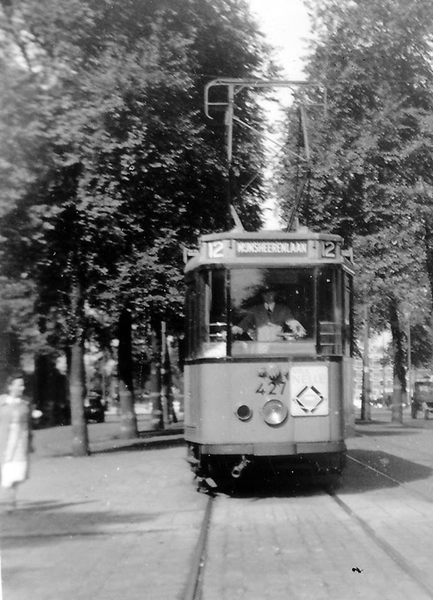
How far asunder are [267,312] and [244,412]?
1280mm

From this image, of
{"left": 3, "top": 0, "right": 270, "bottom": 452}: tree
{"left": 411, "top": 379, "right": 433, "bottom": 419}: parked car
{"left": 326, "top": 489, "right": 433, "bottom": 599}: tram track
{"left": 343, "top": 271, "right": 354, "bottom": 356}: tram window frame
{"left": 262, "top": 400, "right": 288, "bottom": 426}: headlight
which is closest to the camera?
{"left": 326, "top": 489, "right": 433, "bottom": 599}: tram track

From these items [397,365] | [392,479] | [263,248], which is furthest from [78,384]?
[397,365]

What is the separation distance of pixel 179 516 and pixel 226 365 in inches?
84.1

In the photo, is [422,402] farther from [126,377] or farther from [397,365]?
[126,377]

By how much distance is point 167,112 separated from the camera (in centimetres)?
2172

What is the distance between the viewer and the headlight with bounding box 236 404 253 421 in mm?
13672

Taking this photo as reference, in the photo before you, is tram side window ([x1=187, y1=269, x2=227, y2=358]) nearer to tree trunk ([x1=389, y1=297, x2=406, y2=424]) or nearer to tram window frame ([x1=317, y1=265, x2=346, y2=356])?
tram window frame ([x1=317, y1=265, x2=346, y2=356])

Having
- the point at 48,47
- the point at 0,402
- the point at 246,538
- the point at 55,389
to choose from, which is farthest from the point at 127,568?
the point at 55,389

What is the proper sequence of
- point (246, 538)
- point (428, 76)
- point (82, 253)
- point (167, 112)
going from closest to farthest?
point (246, 538)
point (167, 112)
point (82, 253)
point (428, 76)

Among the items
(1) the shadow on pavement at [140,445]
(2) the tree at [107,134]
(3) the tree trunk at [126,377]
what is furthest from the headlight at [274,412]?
(3) the tree trunk at [126,377]

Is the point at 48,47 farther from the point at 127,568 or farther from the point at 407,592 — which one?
the point at 407,592

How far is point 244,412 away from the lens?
1370 cm

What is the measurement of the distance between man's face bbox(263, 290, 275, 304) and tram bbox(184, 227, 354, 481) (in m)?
0.05

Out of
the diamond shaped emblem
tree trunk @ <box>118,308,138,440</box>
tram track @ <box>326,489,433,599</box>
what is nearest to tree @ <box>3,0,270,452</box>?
the diamond shaped emblem
